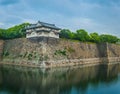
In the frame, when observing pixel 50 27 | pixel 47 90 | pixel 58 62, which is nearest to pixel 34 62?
pixel 58 62

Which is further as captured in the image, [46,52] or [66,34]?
[66,34]

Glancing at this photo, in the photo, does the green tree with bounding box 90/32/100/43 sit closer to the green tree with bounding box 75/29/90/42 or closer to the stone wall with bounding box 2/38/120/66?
the green tree with bounding box 75/29/90/42

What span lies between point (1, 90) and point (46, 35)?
51.3ft

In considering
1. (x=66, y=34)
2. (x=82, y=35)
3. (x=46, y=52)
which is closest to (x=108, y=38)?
(x=82, y=35)

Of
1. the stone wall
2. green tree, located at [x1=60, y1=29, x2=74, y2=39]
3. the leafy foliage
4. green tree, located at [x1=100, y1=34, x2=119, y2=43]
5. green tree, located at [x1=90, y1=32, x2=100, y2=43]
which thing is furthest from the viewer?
green tree, located at [x1=100, y1=34, x2=119, y2=43]

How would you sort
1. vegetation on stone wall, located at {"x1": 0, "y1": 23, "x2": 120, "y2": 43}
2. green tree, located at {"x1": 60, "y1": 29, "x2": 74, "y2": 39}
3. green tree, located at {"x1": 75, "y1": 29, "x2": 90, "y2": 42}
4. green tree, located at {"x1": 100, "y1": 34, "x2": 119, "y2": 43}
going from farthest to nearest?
green tree, located at {"x1": 100, "y1": 34, "x2": 119, "y2": 43} < green tree, located at {"x1": 75, "y1": 29, "x2": 90, "y2": 42} < green tree, located at {"x1": 60, "y1": 29, "x2": 74, "y2": 39} < vegetation on stone wall, located at {"x1": 0, "y1": 23, "x2": 120, "y2": 43}

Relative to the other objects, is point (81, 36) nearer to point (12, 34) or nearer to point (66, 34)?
point (66, 34)

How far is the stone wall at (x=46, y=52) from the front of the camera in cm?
2480

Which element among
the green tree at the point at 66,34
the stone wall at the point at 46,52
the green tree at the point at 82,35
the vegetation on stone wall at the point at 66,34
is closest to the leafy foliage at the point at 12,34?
the vegetation on stone wall at the point at 66,34

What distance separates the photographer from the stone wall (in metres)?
24.8

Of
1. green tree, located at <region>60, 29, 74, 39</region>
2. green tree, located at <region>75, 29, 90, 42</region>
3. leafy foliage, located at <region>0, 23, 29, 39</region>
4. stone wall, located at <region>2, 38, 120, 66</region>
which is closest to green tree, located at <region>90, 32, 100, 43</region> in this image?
green tree, located at <region>75, 29, 90, 42</region>

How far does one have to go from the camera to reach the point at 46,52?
25.1 metres

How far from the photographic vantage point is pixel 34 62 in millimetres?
24266

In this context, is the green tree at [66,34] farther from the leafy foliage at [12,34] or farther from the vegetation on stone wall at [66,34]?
the leafy foliage at [12,34]
